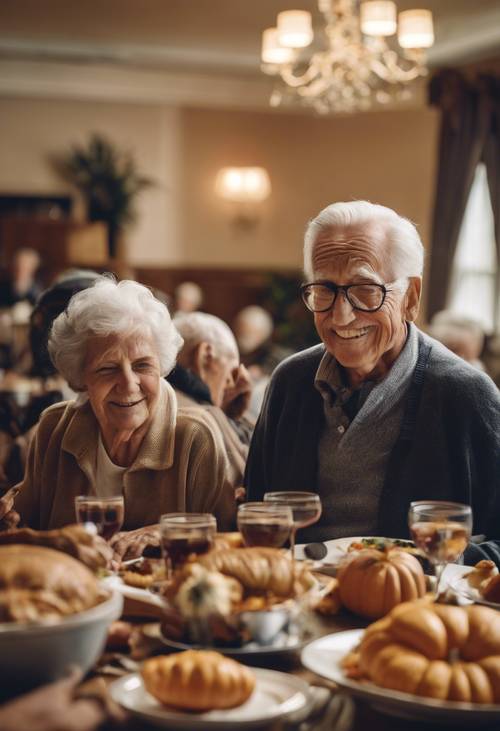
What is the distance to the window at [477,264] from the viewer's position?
8789 mm

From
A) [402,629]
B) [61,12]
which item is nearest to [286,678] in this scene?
[402,629]

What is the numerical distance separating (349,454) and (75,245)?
7.97m

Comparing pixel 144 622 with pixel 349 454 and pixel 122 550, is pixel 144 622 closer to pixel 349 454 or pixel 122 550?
pixel 122 550

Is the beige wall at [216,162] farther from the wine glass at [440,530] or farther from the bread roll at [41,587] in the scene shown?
the bread roll at [41,587]

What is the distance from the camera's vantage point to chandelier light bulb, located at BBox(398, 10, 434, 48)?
229 inches

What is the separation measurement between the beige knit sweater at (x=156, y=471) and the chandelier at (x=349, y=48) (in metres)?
3.98

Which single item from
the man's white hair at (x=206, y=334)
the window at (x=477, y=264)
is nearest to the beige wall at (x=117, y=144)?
the window at (x=477, y=264)

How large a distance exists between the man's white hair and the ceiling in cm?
478

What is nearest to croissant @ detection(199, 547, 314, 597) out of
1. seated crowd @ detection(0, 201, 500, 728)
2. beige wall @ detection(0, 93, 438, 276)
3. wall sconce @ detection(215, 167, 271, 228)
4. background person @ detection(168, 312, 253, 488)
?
seated crowd @ detection(0, 201, 500, 728)

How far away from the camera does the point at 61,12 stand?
27.0ft

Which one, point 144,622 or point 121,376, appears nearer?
point 144,622

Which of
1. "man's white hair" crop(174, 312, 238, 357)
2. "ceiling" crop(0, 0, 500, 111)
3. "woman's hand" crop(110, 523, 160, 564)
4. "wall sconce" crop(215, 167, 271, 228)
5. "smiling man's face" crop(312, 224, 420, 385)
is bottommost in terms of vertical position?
"woman's hand" crop(110, 523, 160, 564)

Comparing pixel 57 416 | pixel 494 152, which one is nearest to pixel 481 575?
pixel 57 416

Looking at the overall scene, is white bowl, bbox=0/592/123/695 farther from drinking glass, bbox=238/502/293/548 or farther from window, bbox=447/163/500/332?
window, bbox=447/163/500/332
